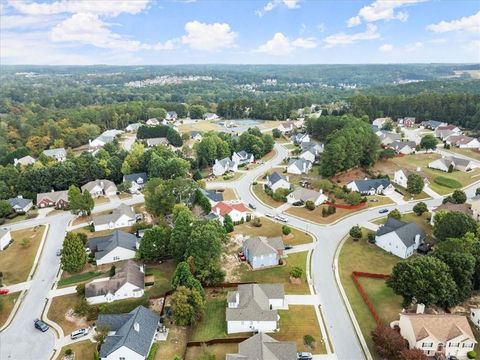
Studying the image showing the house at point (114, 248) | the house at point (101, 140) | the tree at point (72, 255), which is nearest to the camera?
the tree at point (72, 255)

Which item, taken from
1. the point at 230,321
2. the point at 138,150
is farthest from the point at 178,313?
the point at 138,150

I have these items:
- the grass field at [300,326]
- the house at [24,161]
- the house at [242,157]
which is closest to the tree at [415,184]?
the grass field at [300,326]

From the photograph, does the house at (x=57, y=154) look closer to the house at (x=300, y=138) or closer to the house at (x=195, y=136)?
the house at (x=195, y=136)

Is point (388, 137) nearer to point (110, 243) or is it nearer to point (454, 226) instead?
point (454, 226)

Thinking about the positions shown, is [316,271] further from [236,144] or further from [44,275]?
[236,144]

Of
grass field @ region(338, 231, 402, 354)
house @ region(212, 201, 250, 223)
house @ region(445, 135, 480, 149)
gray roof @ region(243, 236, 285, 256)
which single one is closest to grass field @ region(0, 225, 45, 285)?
house @ region(212, 201, 250, 223)

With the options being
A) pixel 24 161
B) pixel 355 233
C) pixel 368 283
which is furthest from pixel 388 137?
pixel 24 161
